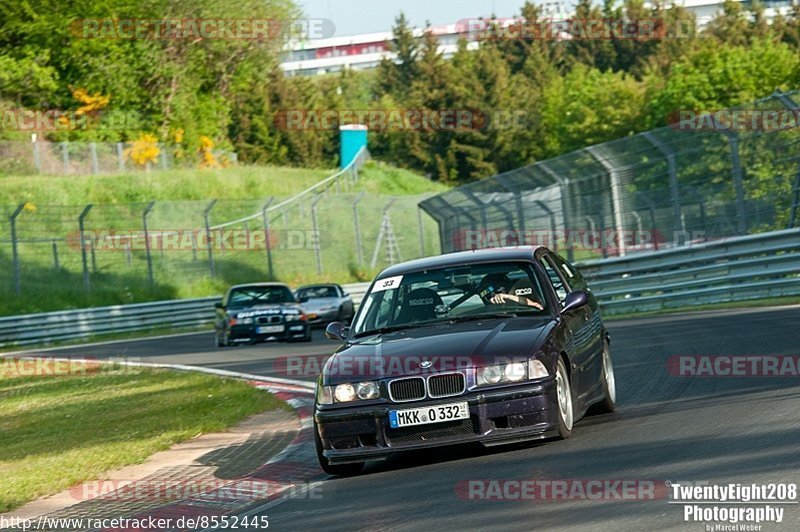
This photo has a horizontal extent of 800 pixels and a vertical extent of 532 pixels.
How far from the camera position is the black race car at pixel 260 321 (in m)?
27.0

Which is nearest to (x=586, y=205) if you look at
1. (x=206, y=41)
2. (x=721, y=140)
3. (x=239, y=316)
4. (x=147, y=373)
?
(x=721, y=140)

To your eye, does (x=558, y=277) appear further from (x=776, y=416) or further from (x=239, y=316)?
(x=239, y=316)

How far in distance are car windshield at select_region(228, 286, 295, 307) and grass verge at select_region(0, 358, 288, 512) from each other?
6.18m

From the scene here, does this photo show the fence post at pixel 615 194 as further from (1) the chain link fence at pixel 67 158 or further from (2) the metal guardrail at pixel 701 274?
(1) the chain link fence at pixel 67 158

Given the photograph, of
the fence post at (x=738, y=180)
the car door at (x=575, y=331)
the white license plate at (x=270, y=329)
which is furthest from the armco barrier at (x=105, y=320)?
the car door at (x=575, y=331)

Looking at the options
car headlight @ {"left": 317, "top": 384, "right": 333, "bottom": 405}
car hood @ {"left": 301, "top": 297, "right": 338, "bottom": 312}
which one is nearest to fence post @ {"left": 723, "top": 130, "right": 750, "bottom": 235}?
car hood @ {"left": 301, "top": 297, "right": 338, "bottom": 312}

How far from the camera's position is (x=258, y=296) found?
92.2 ft

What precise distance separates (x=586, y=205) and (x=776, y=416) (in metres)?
18.7

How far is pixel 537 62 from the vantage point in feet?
338

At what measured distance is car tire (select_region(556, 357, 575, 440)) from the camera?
9.20 m

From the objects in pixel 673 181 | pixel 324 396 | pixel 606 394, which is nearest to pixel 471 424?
pixel 324 396

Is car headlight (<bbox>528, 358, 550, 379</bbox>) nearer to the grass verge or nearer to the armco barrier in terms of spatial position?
the grass verge

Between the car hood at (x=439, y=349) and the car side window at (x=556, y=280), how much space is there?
2.62 feet

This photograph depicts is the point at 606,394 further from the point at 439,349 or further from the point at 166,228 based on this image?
the point at 166,228
